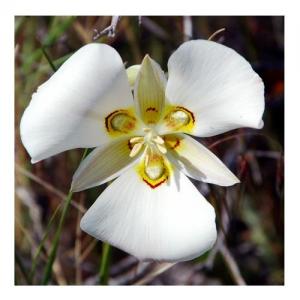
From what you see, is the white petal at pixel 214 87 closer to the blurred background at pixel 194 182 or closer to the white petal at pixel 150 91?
the white petal at pixel 150 91

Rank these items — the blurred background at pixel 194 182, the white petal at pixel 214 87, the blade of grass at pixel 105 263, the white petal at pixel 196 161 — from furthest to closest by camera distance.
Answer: the blurred background at pixel 194 182
the blade of grass at pixel 105 263
the white petal at pixel 196 161
the white petal at pixel 214 87

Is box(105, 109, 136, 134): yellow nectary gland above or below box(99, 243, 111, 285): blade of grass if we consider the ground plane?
above

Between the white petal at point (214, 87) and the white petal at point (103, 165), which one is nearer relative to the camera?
the white petal at point (214, 87)

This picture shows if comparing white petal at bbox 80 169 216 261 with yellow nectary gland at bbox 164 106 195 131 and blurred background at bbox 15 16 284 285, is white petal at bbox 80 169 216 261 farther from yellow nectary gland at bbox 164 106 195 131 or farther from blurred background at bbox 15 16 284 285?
blurred background at bbox 15 16 284 285

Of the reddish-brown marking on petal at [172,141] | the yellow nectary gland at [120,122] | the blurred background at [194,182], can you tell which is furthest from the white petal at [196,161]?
the blurred background at [194,182]

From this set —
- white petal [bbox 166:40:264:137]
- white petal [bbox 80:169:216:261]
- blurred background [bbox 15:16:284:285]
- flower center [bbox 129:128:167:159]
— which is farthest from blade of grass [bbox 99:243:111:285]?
white petal [bbox 166:40:264:137]

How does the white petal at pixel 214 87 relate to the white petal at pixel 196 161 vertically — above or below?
above

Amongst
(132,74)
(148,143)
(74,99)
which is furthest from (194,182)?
(74,99)

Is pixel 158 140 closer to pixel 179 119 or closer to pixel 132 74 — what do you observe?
pixel 179 119
